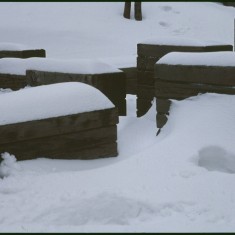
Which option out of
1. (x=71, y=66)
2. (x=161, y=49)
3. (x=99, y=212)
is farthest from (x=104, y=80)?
(x=99, y=212)

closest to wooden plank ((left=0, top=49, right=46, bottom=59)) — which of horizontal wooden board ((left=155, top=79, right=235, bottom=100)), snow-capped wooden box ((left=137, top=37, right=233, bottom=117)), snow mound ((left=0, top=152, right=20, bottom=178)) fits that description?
snow-capped wooden box ((left=137, top=37, right=233, bottom=117))

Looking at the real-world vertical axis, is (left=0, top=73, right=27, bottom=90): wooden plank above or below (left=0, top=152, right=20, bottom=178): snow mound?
below

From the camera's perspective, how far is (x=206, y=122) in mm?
5117

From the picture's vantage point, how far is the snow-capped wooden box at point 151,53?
280 inches

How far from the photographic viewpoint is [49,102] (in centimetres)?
477

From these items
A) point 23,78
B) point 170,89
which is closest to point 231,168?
point 170,89

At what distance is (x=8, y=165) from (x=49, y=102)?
795mm

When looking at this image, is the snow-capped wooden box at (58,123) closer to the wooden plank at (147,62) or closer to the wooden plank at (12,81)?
the wooden plank at (147,62)

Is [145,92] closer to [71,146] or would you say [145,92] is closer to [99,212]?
[71,146]

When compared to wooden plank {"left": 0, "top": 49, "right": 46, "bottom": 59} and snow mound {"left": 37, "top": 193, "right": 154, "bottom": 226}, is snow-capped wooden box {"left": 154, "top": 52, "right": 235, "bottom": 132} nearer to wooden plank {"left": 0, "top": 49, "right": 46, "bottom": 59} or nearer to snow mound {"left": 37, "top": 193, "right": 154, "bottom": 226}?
snow mound {"left": 37, "top": 193, "right": 154, "bottom": 226}

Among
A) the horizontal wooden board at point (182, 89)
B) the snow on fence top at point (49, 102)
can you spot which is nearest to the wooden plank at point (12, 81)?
the horizontal wooden board at point (182, 89)

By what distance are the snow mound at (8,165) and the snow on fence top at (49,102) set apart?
34cm

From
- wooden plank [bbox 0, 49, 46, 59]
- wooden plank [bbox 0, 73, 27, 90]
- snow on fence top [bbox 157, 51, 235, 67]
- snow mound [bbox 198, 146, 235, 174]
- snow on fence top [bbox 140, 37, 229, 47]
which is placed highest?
snow on fence top [bbox 157, 51, 235, 67]

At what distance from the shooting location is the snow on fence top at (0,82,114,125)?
4.63m
